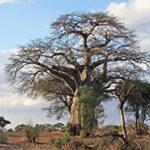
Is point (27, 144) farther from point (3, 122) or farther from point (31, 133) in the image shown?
point (3, 122)

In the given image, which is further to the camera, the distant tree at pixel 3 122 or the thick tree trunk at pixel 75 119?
the distant tree at pixel 3 122

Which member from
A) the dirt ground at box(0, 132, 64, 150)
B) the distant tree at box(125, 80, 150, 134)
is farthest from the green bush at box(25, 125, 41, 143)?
the distant tree at box(125, 80, 150, 134)

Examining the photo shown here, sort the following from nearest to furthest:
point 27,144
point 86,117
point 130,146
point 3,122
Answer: point 130,146 → point 27,144 → point 86,117 → point 3,122

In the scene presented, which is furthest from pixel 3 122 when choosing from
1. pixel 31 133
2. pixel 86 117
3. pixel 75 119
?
pixel 31 133

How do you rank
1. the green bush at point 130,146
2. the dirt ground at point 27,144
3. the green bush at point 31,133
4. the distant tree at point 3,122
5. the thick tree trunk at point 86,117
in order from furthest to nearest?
the distant tree at point 3,122, the thick tree trunk at point 86,117, the green bush at point 31,133, the dirt ground at point 27,144, the green bush at point 130,146

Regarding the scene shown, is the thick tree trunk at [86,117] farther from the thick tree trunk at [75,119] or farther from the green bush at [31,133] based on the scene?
the green bush at [31,133]

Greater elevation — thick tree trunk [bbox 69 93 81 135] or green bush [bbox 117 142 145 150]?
thick tree trunk [bbox 69 93 81 135]

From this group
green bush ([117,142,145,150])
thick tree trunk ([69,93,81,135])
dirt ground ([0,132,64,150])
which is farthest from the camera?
thick tree trunk ([69,93,81,135])

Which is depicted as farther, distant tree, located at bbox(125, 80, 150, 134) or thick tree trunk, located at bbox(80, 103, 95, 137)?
distant tree, located at bbox(125, 80, 150, 134)

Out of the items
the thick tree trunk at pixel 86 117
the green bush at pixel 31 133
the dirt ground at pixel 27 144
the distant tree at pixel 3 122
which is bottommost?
the dirt ground at pixel 27 144

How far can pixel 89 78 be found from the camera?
43.1 m

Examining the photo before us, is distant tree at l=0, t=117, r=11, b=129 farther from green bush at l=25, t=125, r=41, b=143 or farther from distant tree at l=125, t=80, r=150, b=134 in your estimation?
green bush at l=25, t=125, r=41, b=143

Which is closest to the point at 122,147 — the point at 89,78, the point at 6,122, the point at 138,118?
the point at 138,118

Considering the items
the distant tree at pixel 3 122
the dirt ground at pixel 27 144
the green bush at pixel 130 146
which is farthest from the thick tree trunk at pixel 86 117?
the green bush at pixel 130 146
